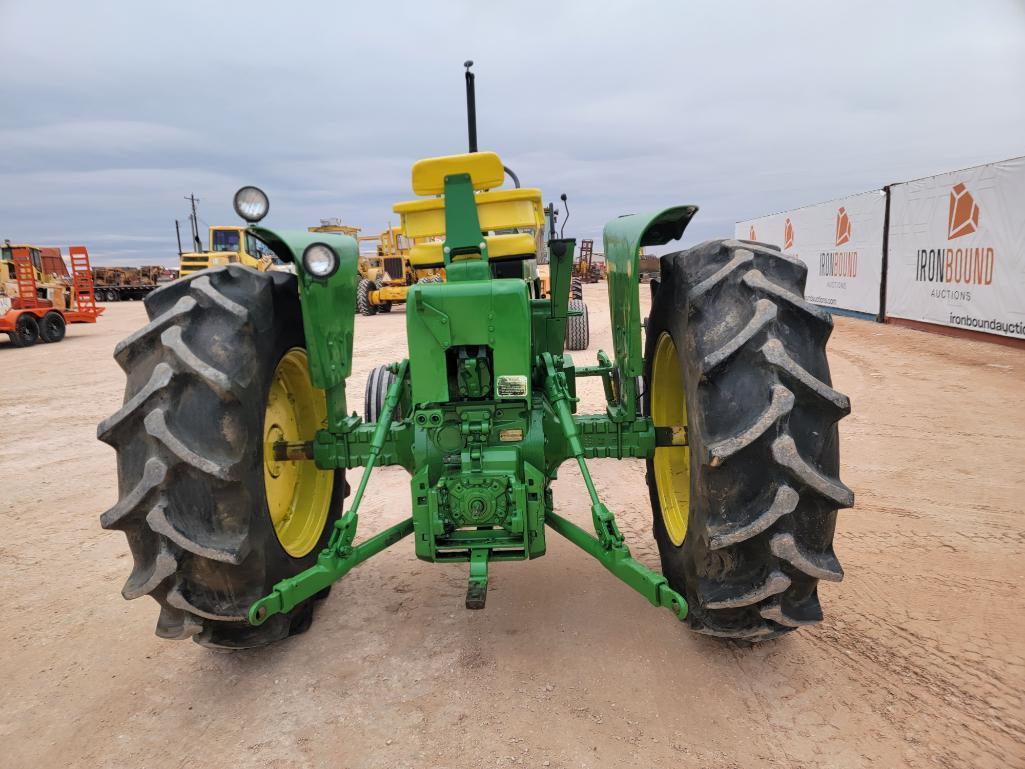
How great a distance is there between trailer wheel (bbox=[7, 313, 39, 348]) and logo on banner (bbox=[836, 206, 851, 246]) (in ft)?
65.5

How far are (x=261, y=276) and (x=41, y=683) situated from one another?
1.94 m

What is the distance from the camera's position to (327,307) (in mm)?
3004

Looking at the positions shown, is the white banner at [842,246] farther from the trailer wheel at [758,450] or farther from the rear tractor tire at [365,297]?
the rear tractor tire at [365,297]

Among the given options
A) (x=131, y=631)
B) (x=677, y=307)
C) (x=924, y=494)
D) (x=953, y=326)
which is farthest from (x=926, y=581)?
(x=953, y=326)

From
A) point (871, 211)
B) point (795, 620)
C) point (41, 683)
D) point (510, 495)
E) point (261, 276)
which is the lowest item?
point (41, 683)

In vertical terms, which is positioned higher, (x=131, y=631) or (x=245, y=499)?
(x=245, y=499)

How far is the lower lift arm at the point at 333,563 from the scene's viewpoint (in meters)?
2.35

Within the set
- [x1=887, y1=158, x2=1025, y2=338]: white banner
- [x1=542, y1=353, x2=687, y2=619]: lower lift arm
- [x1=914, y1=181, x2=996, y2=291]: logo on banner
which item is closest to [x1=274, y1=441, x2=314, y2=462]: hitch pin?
[x1=542, y1=353, x2=687, y2=619]: lower lift arm

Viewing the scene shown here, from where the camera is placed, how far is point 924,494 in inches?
185

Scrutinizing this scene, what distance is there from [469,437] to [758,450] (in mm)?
1170

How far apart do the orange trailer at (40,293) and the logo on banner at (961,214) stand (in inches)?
769

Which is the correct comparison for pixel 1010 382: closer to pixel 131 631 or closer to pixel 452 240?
pixel 452 240

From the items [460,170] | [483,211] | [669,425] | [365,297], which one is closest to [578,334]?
[483,211]

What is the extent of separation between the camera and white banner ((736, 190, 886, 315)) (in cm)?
1562
